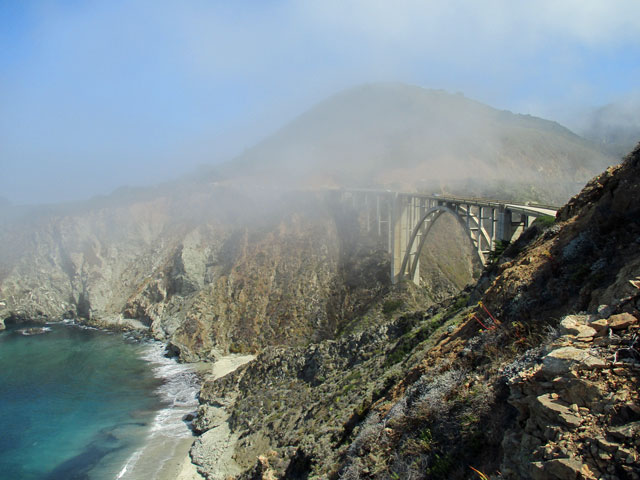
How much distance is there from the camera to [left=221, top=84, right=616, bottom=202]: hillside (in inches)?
3219

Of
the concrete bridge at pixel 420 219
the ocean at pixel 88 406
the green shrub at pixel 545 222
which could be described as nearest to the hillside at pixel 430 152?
the concrete bridge at pixel 420 219

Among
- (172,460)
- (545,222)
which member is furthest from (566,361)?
(172,460)

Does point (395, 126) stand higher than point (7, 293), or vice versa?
point (395, 126)

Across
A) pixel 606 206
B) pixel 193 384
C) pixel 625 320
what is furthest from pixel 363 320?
pixel 625 320

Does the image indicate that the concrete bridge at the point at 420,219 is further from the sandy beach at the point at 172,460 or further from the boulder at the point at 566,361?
the sandy beach at the point at 172,460

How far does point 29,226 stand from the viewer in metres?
77.7

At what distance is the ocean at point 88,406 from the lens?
26312 millimetres

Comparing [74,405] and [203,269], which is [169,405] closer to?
[74,405]

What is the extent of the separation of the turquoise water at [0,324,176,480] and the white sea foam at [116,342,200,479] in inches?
18.4

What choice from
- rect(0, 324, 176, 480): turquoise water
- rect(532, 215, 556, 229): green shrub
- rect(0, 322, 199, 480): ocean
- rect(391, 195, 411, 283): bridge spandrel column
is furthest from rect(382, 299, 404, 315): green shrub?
rect(532, 215, 556, 229): green shrub

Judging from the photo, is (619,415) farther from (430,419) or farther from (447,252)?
(447,252)

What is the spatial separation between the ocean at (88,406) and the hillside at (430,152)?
5158 centimetres

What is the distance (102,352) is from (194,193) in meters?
44.2

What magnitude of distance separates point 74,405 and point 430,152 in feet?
272
